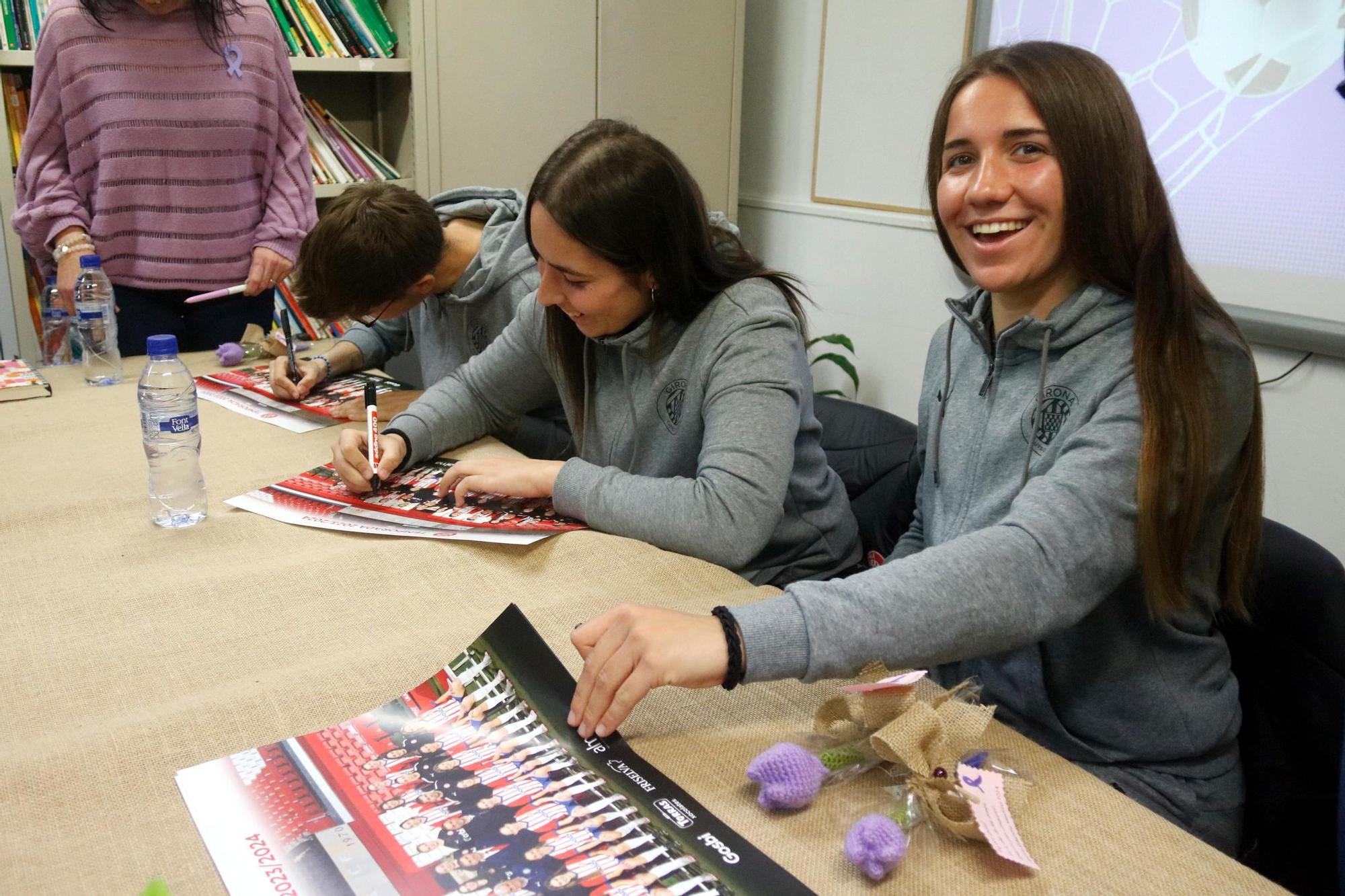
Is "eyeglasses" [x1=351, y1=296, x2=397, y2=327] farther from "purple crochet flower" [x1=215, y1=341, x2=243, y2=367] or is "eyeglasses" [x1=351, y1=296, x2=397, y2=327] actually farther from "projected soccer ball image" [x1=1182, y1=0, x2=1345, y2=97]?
"projected soccer ball image" [x1=1182, y1=0, x2=1345, y2=97]

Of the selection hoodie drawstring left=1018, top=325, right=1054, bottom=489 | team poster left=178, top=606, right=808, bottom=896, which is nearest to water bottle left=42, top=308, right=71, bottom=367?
team poster left=178, top=606, right=808, bottom=896

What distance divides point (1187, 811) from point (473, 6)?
2.66 metres

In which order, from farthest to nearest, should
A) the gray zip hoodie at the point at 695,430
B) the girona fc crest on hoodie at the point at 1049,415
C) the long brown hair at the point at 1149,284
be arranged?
the gray zip hoodie at the point at 695,430 < the girona fc crest on hoodie at the point at 1049,415 < the long brown hair at the point at 1149,284

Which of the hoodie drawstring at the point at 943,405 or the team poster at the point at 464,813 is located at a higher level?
the hoodie drawstring at the point at 943,405

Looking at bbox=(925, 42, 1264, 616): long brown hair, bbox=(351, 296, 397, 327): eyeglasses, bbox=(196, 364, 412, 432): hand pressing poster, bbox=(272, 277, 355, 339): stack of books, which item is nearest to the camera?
bbox=(925, 42, 1264, 616): long brown hair

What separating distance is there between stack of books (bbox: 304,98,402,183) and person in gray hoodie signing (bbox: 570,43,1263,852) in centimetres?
225

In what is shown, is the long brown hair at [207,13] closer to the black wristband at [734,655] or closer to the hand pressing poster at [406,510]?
the hand pressing poster at [406,510]

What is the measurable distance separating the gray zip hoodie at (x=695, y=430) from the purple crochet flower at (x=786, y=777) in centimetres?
46

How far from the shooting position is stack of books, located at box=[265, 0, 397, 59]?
9.36ft

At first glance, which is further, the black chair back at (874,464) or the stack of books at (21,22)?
the stack of books at (21,22)

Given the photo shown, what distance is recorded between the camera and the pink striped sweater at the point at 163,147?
214 centimetres

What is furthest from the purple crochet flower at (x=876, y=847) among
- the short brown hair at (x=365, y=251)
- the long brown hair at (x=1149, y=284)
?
the short brown hair at (x=365, y=251)

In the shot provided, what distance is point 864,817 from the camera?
28.0 inches

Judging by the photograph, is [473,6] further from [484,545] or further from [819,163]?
[484,545]
